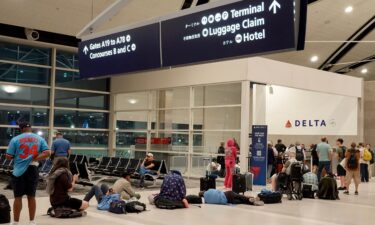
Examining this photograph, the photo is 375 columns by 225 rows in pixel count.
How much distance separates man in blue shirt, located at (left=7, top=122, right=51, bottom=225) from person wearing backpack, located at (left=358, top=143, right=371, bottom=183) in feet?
43.9

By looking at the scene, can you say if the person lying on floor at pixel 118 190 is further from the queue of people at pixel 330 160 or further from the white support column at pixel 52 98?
the white support column at pixel 52 98

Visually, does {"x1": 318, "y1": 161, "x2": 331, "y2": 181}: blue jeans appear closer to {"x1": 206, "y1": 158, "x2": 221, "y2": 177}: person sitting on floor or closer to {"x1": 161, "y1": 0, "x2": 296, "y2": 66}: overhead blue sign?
{"x1": 206, "y1": 158, "x2": 221, "y2": 177}: person sitting on floor

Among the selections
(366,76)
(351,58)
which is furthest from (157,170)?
(366,76)

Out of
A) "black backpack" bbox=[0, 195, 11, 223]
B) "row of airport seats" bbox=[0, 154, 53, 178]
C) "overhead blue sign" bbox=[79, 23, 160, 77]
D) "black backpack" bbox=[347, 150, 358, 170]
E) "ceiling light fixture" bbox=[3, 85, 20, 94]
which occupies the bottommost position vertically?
"black backpack" bbox=[0, 195, 11, 223]

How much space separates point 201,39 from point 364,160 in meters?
13.2

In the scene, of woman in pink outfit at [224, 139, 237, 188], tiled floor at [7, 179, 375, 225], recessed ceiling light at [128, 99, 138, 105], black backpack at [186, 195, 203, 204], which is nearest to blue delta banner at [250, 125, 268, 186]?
woman in pink outfit at [224, 139, 237, 188]

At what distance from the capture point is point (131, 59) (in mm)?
7160

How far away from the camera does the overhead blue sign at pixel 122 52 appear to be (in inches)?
268

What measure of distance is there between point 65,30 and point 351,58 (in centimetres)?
1439

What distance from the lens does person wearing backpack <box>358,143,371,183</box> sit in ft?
55.8

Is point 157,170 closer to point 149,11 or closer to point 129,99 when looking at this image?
point 149,11

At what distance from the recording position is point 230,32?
5.67 metres

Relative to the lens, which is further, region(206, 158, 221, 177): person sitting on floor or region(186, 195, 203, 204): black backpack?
region(206, 158, 221, 177): person sitting on floor

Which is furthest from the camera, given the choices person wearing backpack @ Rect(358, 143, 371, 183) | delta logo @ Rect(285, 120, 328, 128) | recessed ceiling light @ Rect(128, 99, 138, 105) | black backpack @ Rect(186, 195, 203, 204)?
recessed ceiling light @ Rect(128, 99, 138, 105)
